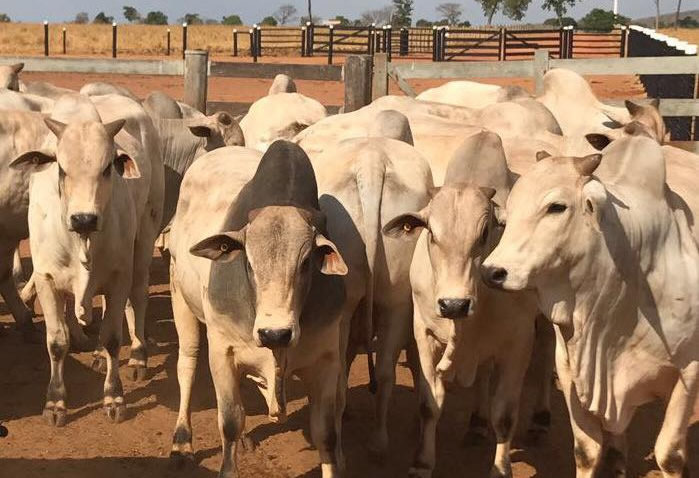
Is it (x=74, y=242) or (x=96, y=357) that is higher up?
(x=74, y=242)

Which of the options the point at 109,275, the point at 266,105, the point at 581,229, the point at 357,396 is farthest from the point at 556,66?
the point at 581,229

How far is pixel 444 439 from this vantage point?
6.95 m

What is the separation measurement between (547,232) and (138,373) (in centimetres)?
396

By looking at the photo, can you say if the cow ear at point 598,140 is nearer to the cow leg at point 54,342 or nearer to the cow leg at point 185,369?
the cow leg at point 185,369

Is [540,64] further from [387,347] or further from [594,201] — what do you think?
[594,201]

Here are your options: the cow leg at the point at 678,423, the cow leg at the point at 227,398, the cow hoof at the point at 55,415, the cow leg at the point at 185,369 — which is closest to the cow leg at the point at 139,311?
the cow hoof at the point at 55,415

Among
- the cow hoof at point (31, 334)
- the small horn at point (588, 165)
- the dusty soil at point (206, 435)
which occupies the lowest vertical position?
the dusty soil at point (206, 435)

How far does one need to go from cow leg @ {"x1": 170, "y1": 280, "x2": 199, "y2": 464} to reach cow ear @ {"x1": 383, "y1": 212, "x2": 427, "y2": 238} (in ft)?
5.08

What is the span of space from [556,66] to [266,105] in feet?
10.7

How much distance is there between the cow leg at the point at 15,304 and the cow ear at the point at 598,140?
4.19 meters

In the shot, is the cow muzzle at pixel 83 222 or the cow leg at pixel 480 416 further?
the cow leg at pixel 480 416

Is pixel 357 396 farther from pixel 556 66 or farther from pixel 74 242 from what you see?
pixel 556 66

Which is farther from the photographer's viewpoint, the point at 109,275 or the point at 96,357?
the point at 96,357

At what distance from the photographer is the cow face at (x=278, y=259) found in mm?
5055
